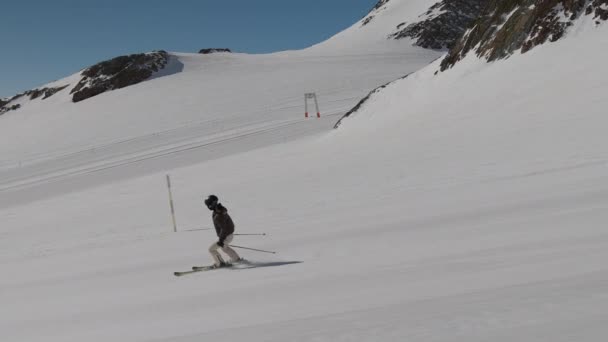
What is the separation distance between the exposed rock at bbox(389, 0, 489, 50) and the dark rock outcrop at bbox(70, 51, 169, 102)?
131 ft

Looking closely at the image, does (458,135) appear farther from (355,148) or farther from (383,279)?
(383,279)

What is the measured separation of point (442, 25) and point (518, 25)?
229ft

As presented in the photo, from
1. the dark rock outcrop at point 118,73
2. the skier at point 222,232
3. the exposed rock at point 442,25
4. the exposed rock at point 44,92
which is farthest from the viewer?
the exposed rock at point 442,25

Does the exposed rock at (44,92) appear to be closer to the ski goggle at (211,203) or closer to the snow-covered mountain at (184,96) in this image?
the snow-covered mountain at (184,96)

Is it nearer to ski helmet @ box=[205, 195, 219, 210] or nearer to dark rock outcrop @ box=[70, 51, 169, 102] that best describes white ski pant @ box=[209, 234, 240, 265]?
ski helmet @ box=[205, 195, 219, 210]

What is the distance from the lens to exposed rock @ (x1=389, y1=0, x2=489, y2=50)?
78.4 metres

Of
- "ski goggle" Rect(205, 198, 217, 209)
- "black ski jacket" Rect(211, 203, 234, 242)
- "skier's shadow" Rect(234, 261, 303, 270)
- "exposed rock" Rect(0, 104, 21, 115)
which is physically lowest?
"skier's shadow" Rect(234, 261, 303, 270)

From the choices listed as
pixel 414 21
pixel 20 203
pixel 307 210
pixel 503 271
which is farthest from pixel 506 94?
pixel 414 21

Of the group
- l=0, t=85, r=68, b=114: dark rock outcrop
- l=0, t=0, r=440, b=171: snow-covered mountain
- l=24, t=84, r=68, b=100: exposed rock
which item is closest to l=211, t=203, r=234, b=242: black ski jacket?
l=0, t=0, r=440, b=171: snow-covered mountain

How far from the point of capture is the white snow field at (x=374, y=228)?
16.7ft

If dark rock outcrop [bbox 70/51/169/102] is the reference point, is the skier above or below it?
below

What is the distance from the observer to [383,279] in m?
6.22

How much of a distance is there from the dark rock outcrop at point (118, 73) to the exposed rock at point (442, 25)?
39787 millimetres

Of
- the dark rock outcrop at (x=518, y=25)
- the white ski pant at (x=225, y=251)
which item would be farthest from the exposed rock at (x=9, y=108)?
the white ski pant at (x=225, y=251)
